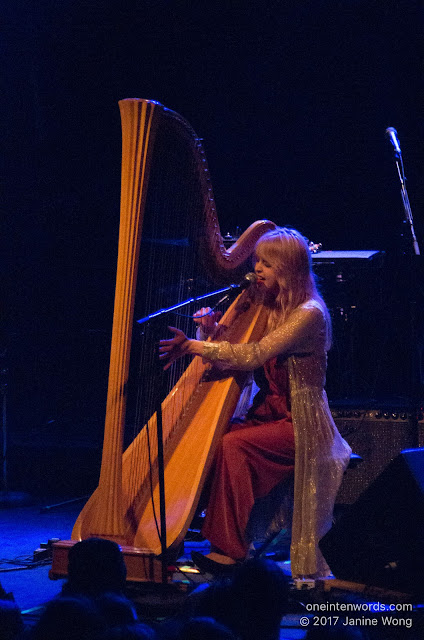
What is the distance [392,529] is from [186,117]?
191 inches

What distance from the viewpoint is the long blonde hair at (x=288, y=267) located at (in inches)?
154

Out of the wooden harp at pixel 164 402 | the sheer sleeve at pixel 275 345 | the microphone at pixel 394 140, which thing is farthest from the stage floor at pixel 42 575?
the microphone at pixel 394 140

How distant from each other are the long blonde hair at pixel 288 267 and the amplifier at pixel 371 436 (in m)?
1.66

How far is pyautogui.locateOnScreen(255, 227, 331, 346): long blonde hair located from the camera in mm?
3920

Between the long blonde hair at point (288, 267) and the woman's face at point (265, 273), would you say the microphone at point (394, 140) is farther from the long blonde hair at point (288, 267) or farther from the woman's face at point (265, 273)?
the woman's face at point (265, 273)

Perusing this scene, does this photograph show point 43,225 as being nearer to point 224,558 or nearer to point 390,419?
point 390,419

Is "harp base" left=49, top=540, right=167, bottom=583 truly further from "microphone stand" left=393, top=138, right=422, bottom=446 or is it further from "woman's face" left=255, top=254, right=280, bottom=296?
"microphone stand" left=393, top=138, right=422, bottom=446

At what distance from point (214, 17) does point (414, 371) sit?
3585 millimetres

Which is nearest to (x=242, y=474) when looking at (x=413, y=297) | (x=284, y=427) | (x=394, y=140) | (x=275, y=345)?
(x=284, y=427)

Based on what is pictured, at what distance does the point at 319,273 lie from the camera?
5.92m

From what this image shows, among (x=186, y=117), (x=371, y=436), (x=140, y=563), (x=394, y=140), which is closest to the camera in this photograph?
(x=140, y=563)

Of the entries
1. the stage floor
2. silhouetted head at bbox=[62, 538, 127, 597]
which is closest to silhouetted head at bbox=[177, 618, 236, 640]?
silhouetted head at bbox=[62, 538, 127, 597]

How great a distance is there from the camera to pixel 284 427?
3.82m

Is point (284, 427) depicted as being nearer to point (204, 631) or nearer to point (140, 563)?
point (140, 563)
